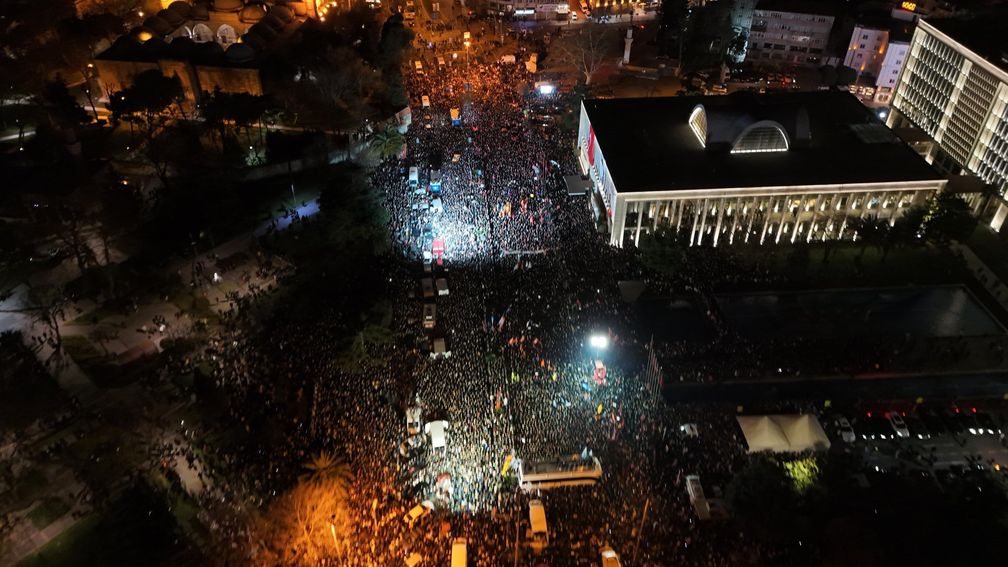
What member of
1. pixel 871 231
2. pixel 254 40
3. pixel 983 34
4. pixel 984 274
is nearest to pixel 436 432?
pixel 871 231

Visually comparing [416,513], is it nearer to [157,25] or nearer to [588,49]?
[157,25]

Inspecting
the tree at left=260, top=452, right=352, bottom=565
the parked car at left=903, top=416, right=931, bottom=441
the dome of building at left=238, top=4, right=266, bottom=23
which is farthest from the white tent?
the dome of building at left=238, top=4, right=266, bottom=23

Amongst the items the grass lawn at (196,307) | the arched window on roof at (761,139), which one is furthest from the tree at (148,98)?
the arched window on roof at (761,139)

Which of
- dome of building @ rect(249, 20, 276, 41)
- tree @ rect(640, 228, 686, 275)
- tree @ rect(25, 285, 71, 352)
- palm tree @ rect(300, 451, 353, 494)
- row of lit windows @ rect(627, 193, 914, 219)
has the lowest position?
palm tree @ rect(300, 451, 353, 494)

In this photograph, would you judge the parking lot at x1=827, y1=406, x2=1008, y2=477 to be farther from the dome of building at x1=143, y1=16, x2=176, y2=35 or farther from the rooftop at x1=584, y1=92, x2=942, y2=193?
the dome of building at x1=143, y1=16, x2=176, y2=35

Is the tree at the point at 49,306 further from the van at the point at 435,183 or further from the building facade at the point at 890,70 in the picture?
the building facade at the point at 890,70

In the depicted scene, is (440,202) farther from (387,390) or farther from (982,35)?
(982,35)

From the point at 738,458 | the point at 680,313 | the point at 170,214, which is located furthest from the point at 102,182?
the point at 738,458
